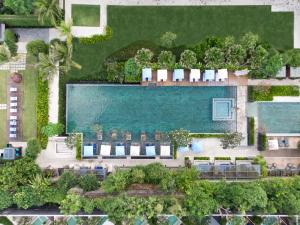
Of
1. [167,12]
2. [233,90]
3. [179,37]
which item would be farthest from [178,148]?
[167,12]

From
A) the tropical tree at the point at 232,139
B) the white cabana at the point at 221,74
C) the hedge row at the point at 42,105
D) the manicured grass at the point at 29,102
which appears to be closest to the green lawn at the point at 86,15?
the manicured grass at the point at 29,102

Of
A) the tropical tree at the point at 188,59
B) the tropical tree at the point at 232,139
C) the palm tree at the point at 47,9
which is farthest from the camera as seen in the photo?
the tropical tree at the point at 232,139

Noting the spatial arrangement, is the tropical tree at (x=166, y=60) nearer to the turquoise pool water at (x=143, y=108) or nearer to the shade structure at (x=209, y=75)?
the turquoise pool water at (x=143, y=108)

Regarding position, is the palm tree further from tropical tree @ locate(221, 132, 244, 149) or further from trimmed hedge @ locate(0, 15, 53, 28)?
tropical tree @ locate(221, 132, 244, 149)

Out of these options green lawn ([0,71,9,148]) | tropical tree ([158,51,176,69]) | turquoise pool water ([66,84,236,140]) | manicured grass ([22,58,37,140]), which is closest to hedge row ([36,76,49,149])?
manicured grass ([22,58,37,140])

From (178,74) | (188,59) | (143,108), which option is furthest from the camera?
(143,108)

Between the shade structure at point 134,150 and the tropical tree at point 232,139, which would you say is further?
the shade structure at point 134,150

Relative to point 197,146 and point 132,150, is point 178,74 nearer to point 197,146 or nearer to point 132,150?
point 197,146

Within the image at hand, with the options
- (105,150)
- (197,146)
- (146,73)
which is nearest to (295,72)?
(197,146)
